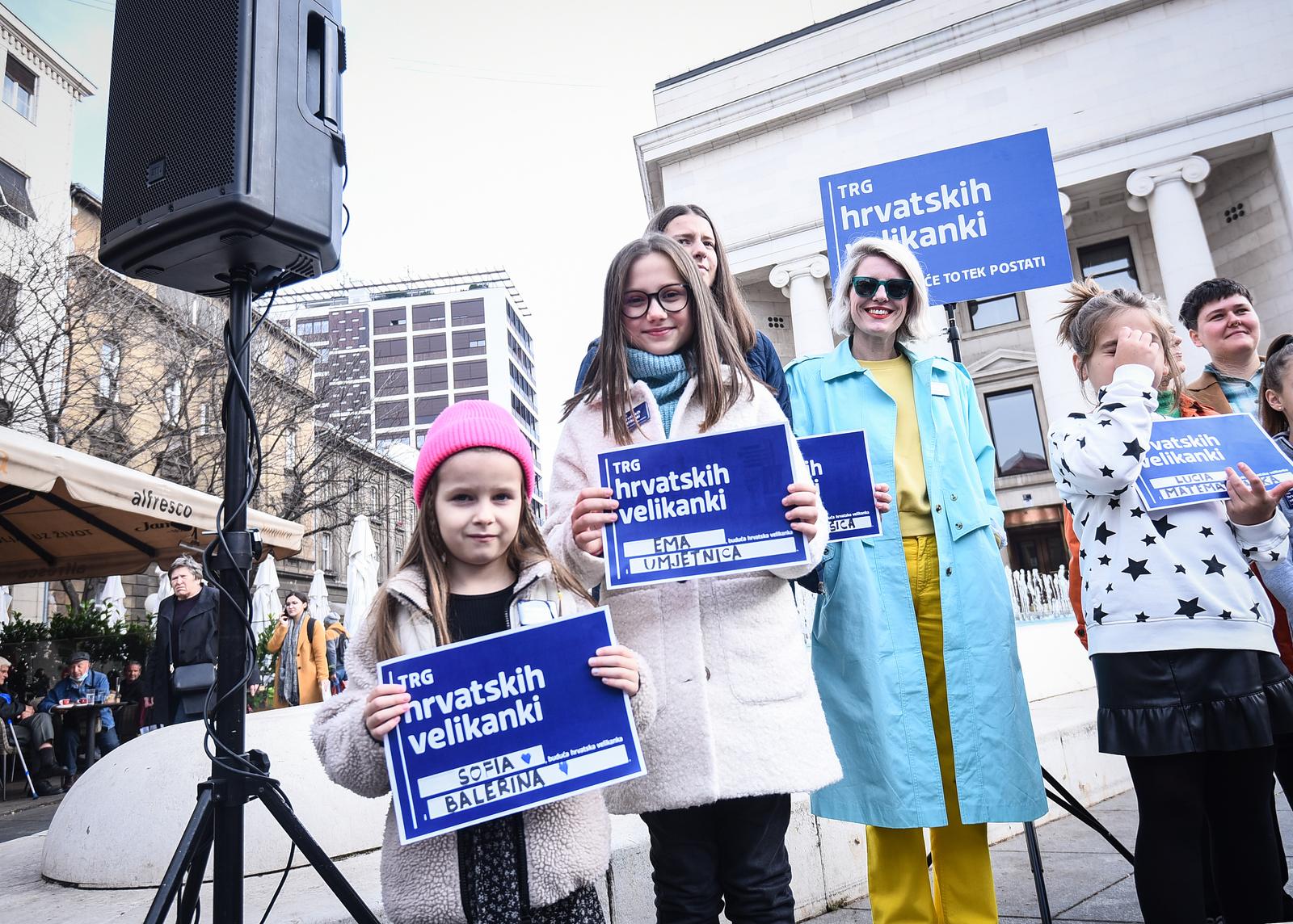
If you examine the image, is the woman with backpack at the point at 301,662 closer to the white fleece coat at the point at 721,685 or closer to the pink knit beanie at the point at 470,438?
the pink knit beanie at the point at 470,438

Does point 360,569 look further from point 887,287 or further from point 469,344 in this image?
point 469,344

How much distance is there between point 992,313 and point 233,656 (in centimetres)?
2962

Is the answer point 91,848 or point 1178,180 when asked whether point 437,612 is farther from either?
point 1178,180

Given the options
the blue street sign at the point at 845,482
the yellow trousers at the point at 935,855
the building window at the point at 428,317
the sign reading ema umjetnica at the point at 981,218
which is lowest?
the yellow trousers at the point at 935,855

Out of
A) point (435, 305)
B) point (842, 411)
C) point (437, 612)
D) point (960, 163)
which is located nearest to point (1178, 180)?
point (960, 163)

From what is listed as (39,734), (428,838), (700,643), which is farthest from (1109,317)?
(39,734)

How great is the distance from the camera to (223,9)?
2277mm

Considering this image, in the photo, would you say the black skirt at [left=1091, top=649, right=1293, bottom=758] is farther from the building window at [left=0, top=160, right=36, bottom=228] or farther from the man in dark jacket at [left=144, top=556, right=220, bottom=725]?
the building window at [left=0, top=160, right=36, bottom=228]

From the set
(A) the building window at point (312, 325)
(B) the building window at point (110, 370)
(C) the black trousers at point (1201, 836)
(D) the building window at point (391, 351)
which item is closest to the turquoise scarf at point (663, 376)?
(C) the black trousers at point (1201, 836)

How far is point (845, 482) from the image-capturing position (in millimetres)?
2271

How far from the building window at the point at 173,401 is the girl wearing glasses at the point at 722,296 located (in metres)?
19.3

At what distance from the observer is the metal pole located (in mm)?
1895

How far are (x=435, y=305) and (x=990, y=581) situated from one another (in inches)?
3329

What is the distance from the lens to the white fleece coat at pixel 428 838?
5.49ft
